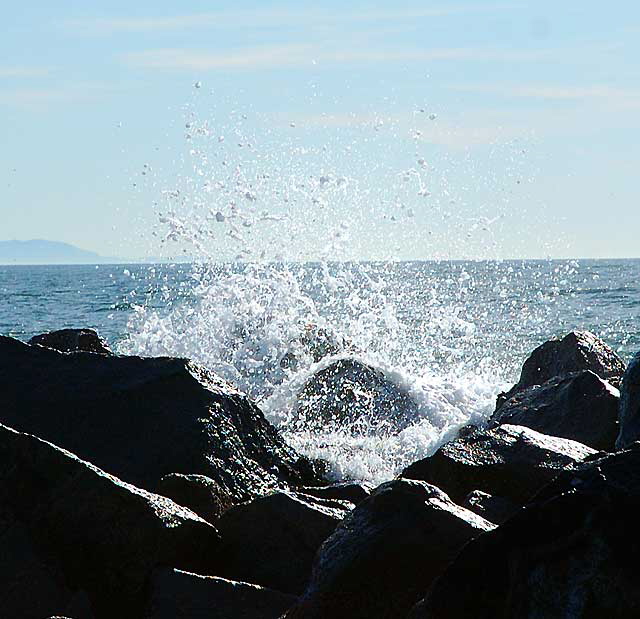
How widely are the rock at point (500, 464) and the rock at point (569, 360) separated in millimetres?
3610

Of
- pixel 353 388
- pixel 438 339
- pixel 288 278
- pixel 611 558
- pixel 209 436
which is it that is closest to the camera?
pixel 611 558

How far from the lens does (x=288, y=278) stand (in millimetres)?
15609

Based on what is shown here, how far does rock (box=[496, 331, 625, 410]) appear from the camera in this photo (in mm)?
9016

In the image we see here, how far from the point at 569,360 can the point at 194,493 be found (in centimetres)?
507

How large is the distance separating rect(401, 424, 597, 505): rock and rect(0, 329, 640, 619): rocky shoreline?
0.01 metres

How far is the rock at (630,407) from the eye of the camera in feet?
16.8

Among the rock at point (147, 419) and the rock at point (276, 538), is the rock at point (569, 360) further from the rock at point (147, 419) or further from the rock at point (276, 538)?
the rock at point (276, 538)

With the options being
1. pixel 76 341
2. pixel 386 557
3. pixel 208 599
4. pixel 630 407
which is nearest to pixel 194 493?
pixel 208 599

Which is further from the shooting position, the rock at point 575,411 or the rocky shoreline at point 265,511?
the rock at point 575,411

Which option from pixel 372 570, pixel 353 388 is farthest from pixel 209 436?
pixel 353 388

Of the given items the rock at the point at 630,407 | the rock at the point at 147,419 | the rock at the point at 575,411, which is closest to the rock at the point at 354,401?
the rock at the point at 575,411

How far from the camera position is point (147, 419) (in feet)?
18.7

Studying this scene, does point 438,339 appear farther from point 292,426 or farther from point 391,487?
point 391,487

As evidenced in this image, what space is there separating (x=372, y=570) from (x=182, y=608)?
0.75 metres
